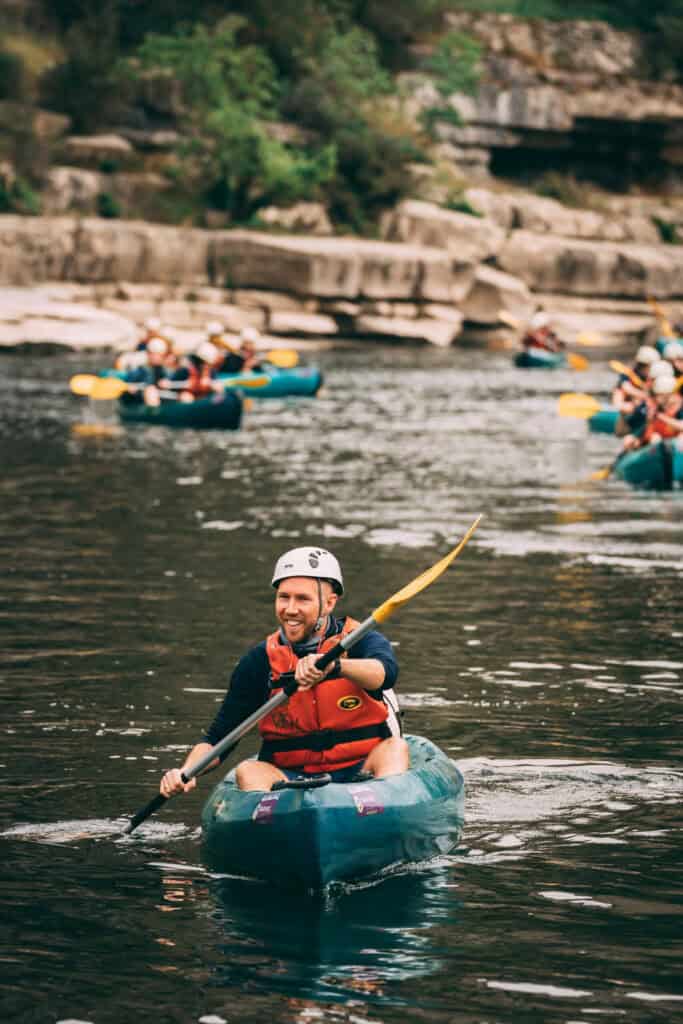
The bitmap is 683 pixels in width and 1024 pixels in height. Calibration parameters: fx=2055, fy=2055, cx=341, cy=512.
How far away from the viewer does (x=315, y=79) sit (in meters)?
65.6

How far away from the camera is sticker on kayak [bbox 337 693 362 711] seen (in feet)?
25.3

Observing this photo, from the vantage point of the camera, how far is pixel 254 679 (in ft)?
25.4

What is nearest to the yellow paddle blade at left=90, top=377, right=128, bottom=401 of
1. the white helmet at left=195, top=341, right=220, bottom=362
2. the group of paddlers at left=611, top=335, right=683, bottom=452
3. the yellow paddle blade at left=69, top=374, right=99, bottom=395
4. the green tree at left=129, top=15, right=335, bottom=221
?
the yellow paddle blade at left=69, top=374, right=99, bottom=395

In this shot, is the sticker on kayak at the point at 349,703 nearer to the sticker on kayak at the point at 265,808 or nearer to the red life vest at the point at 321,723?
the red life vest at the point at 321,723

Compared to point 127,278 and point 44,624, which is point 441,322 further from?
point 44,624

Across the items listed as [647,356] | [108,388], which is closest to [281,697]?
[647,356]

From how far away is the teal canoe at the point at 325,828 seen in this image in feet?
23.7

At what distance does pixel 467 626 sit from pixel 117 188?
4462 centimetres

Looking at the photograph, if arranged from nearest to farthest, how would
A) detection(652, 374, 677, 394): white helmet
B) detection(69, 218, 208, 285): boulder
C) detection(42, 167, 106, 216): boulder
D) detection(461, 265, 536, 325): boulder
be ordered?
1. detection(652, 374, 677, 394): white helmet
2. detection(69, 218, 208, 285): boulder
3. detection(42, 167, 106, 216): boulder
4. detection(461, 265, 536, 325): boulder

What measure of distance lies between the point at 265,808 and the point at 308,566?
34.6 inches

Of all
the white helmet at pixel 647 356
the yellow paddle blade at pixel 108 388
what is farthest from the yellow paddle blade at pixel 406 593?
the yellow paddle blade at pixel 108 388

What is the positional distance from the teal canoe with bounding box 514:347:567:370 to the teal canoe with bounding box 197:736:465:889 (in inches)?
1521

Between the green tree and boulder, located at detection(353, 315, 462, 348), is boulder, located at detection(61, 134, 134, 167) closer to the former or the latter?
the green tree

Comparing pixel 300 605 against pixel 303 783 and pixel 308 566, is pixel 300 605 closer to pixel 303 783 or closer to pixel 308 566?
pixel 308 566
